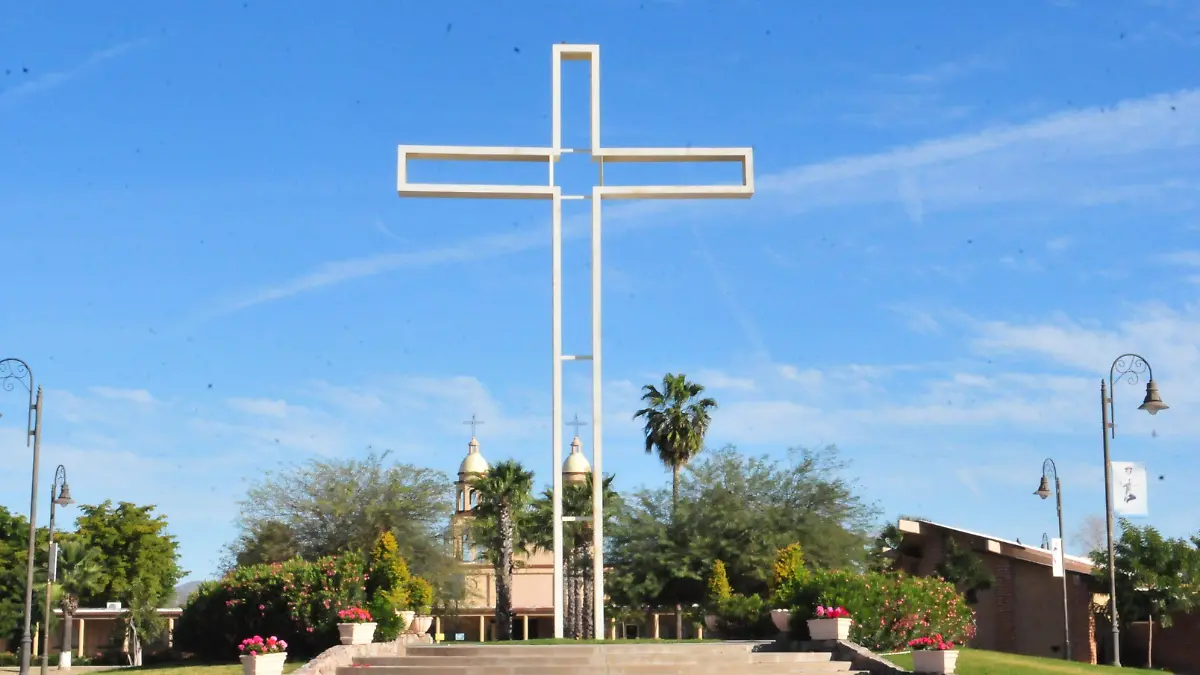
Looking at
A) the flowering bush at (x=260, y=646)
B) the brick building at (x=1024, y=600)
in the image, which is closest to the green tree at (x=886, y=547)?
the brick building at (x=1024, y=600)

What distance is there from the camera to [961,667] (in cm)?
2177

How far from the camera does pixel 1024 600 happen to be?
41250 mm

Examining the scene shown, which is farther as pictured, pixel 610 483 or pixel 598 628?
pixel 610 483

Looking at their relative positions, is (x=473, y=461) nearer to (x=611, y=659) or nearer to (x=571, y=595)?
(x=571, y=595)

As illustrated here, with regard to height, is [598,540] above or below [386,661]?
above

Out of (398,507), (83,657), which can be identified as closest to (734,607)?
(398,507)

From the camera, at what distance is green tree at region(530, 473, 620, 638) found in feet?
155

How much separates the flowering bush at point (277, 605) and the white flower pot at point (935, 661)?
992 cm

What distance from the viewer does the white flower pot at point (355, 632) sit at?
22797 mm

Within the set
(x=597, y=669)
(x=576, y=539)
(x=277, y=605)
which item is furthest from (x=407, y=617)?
(x=576, y=539)

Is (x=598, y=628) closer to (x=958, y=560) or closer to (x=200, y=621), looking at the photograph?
(x=200, y=621)

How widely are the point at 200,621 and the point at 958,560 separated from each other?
22.1m

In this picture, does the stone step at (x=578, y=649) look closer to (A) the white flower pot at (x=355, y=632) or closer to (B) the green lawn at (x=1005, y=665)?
(A) the white flower pot at (x=355, y=632)

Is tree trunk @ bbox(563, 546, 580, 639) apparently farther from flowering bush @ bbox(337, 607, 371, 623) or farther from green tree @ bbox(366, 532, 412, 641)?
flowering bush @ bbox(337, 607, 371, 623)
